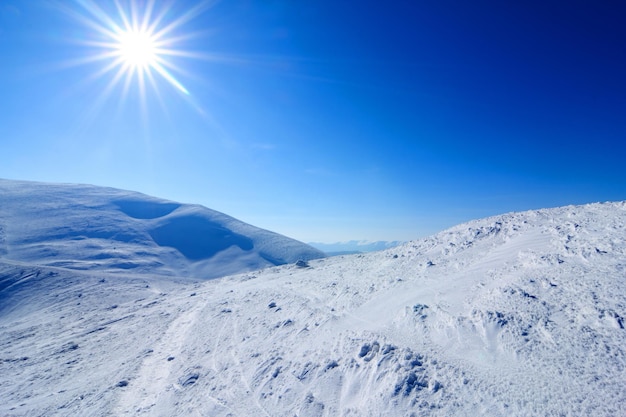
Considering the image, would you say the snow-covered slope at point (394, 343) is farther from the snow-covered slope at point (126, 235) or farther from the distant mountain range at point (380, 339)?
the snow-covered slope at point (126, 235)

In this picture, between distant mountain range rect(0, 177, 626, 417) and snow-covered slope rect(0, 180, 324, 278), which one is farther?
snow-covered slope rect(0, 180, 324, 278)

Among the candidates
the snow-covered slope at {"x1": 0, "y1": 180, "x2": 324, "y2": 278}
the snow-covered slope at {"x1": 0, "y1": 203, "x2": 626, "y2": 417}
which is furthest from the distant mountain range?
the snow-covered slope at {"x1": 0, "y1": 180, "x2": 324, "y2": 278}

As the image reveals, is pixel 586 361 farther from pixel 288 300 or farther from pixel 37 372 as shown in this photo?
pixel 37 372

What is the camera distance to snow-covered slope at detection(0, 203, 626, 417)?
6.56 m

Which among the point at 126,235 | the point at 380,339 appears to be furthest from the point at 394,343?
the point at 126,235

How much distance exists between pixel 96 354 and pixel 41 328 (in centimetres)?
917

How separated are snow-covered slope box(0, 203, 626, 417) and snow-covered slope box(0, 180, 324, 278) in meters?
38.5

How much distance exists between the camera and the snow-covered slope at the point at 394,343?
656 centimetres

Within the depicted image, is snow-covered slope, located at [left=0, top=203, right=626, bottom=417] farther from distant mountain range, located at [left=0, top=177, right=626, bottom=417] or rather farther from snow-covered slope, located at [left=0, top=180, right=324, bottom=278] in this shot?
snow-covered slope, located at [left=0, top=180, right=324, bottom=278]

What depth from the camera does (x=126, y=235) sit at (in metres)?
69.1

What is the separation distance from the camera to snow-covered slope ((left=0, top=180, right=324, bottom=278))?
2031 inches


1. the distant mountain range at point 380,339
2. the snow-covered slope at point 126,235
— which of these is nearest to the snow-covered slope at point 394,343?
the distant mountain range at point 380,339

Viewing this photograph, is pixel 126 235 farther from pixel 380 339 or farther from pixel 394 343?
pixel 394 343

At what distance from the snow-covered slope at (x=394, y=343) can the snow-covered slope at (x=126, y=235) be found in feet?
126
